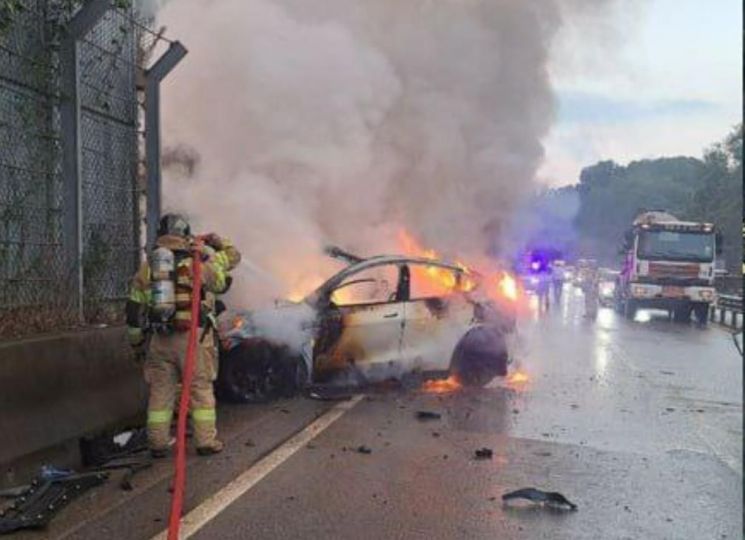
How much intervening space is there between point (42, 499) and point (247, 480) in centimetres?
126

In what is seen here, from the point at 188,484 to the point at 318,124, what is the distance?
623cm

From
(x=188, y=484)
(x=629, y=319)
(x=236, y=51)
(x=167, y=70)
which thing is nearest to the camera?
(x=188, y=484)

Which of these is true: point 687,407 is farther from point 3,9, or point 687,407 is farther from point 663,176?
point 663,176

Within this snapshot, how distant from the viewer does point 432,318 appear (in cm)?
988

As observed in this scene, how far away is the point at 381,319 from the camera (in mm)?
9453

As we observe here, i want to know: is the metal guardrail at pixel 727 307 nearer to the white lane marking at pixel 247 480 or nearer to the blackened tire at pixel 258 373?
the blackened tire at pixel 258 373

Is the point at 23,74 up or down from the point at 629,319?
up

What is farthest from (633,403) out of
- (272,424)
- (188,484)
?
(188,484)

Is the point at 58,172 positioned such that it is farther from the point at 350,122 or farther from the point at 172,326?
the point at 350,122

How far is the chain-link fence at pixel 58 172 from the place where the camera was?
274 inches

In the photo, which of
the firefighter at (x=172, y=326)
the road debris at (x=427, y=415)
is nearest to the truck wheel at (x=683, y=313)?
the road debris at (x=427, y=415)

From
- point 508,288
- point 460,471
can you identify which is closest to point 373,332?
point 508,288

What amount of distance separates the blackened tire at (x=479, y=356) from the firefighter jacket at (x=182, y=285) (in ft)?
12.9

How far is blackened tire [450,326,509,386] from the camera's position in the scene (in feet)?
33.3
